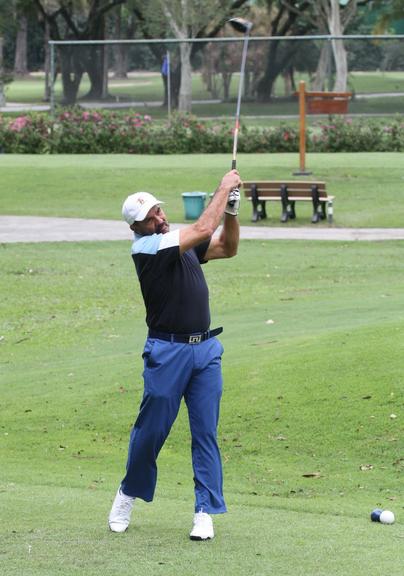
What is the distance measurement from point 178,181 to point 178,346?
23.9 meters

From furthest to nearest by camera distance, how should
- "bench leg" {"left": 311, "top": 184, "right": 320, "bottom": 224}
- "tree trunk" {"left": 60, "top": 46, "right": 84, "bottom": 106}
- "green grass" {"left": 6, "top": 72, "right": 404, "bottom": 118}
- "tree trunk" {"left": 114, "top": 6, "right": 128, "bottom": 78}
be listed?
1. "tree trunk" {"left": 114, "top": 6, "right": 128, "bottom": 78}
2. "tree trunk" {"left": 60, "top": 46, "right": 84, "bottom": 106}
3. "green grass" {"left": 6, "top": 72, "right": 404, "bottom": 118}
4. "bench leg" {"left": 311, "top": 184, "right": 320, "bottom": 224}

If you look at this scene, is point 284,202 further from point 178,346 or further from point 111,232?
point 178,346

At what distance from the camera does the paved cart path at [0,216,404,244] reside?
78.0 ft

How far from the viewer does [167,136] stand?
36.5 m

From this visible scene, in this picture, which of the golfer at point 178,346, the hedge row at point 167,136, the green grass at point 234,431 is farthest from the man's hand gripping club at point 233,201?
the hedge row at point 167,136

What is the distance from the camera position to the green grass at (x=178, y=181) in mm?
27281

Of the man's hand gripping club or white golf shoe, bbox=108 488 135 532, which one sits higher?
the man's hand gripping club

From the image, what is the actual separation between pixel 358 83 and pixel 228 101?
173 inches

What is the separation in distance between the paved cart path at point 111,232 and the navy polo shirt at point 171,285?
55.6ft

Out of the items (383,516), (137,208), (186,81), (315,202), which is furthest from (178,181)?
(137,208)

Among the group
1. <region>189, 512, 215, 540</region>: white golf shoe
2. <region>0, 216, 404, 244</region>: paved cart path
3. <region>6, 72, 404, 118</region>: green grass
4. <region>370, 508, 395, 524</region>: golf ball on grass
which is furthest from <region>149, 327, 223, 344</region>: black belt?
<region>6, 72, 404, 118</region>: green grass

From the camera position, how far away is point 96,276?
19750 mm

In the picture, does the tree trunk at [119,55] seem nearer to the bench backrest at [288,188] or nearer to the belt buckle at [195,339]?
the bench backrest at [288,188]

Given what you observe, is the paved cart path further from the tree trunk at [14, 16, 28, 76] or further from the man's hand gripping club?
the tree trunk at [14, 16, 28, 76]
